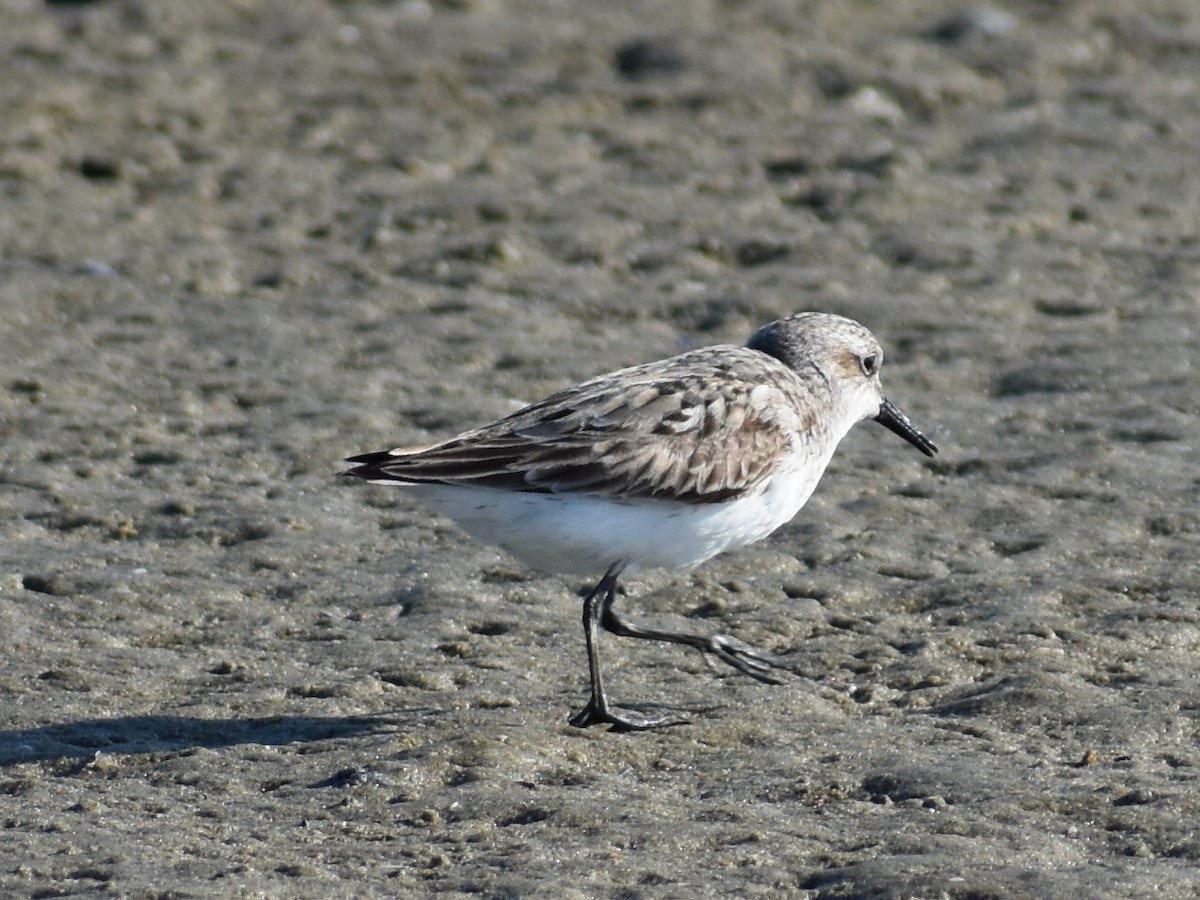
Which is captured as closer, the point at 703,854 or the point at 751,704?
the point at 703,854

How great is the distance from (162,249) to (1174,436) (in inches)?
208

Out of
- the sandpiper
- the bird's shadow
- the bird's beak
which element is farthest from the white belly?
the bird's beak

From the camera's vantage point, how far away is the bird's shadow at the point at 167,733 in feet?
18.1

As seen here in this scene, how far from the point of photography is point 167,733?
567 centimetres

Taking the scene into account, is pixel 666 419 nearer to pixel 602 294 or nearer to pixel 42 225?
pixel 602 294

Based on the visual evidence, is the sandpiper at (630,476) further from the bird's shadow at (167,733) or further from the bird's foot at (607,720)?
the bird's shadow at (167,733)

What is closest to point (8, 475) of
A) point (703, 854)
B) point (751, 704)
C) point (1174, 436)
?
point (751, 704)

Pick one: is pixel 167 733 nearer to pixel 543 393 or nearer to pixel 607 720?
pixel 607 720

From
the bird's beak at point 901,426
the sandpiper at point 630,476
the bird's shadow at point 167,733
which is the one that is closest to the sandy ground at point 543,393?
the bird's shadow at point 167,733

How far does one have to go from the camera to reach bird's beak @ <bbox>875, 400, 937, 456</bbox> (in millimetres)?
7227

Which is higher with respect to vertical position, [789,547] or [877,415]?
[877,415]

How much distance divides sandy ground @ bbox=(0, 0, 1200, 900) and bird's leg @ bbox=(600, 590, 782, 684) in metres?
0.09

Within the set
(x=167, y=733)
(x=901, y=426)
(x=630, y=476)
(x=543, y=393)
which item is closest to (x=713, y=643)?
(x=630, y=476)

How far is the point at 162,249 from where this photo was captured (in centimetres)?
994
